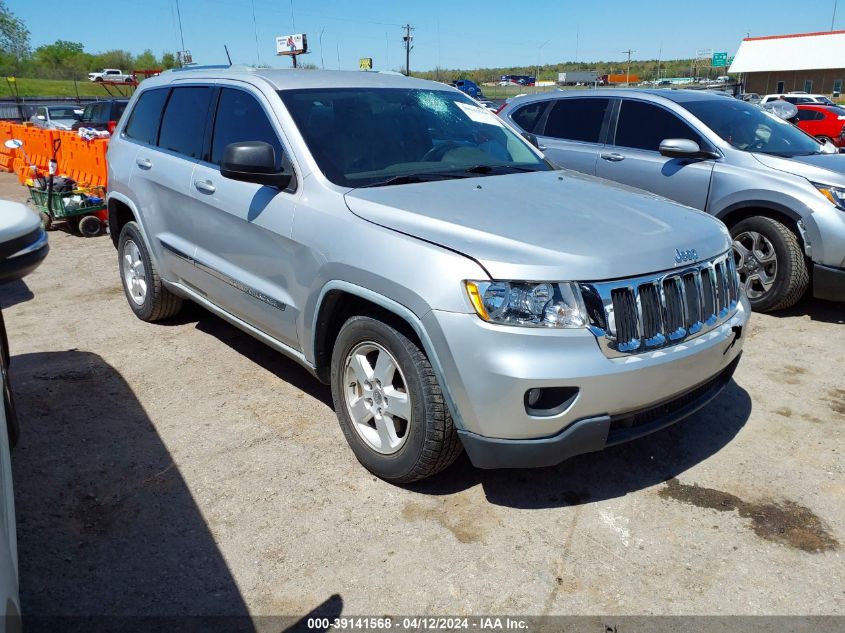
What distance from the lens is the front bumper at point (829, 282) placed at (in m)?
5.42

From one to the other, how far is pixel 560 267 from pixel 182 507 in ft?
6.61

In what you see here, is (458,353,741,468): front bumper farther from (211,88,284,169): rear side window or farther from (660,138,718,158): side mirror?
(660,138,718,158): side mirror

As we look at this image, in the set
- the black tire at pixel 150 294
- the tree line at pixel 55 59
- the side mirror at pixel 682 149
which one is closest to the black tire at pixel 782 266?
the side mirror at pixel 682 149

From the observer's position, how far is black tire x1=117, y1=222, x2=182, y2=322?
525 cm

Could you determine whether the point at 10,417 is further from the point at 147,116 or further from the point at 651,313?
the point at 651,313

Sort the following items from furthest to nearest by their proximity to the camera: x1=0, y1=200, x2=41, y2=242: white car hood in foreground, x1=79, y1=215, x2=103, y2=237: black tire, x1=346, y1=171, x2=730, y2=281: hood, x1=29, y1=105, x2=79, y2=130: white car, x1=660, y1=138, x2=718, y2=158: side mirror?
x1=29, y1=105, x2=79, y2=130: white car, x1=79, y1=215, x2=103, y2=237: black tire, x1=660, y1=138, x2=718, y2=158: side mirror, x1=346, y1=171, x2=730, y2=281: hood, x1=0, y1=200, x2=41, y2=242: white car hood in foreground

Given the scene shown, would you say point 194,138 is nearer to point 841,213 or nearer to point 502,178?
point 502,178

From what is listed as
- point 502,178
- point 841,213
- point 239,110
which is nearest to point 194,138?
point 239,110

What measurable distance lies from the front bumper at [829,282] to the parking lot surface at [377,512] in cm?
105

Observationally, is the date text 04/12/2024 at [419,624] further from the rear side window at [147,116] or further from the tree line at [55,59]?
the tree line at [55,59]

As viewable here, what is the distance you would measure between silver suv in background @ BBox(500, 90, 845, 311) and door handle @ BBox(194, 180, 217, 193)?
3913mm

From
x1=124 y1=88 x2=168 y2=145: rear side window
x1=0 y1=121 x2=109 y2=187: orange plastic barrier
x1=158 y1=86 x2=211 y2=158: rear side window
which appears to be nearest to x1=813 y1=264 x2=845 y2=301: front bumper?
x1=158 y1=86 x2=211 y2=158: rear side window

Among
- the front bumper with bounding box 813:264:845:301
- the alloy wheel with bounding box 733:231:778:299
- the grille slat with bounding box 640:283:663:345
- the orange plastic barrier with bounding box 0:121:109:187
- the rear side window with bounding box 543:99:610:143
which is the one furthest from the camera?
the orange plastic barrier with bounding box 0:121:109:187

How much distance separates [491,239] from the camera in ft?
9.48
